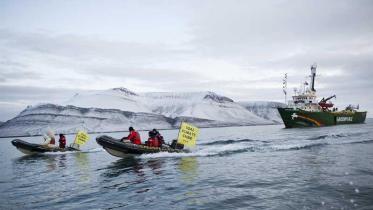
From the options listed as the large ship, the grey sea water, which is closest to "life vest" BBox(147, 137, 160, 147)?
the grey sea water

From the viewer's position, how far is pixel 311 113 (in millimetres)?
73750

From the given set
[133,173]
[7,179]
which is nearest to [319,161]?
[133,173]

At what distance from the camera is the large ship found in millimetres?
73250

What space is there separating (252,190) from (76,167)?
14.4 meters

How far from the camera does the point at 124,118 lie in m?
198

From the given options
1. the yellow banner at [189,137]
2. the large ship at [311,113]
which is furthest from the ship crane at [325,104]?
the yellow banner at [189,137]

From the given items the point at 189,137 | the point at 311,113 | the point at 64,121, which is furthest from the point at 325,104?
the point at 64,121

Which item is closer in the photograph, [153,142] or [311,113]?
[153,142]

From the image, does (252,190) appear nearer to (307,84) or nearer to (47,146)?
(47,146)

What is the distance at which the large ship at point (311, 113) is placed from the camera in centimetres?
7325

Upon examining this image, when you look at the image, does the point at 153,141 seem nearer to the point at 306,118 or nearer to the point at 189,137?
the point at 189,137

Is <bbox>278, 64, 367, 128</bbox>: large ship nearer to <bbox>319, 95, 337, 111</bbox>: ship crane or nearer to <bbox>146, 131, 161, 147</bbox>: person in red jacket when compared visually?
<bbox>319, 95, 337, 111</bbox>: ship crane

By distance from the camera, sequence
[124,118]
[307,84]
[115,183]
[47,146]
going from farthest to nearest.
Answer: [124,118] < [307,84] < [47,146] < [115,183]

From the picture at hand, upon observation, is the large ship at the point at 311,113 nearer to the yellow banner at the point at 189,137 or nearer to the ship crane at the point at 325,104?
the ship crane at the point at 325,104
